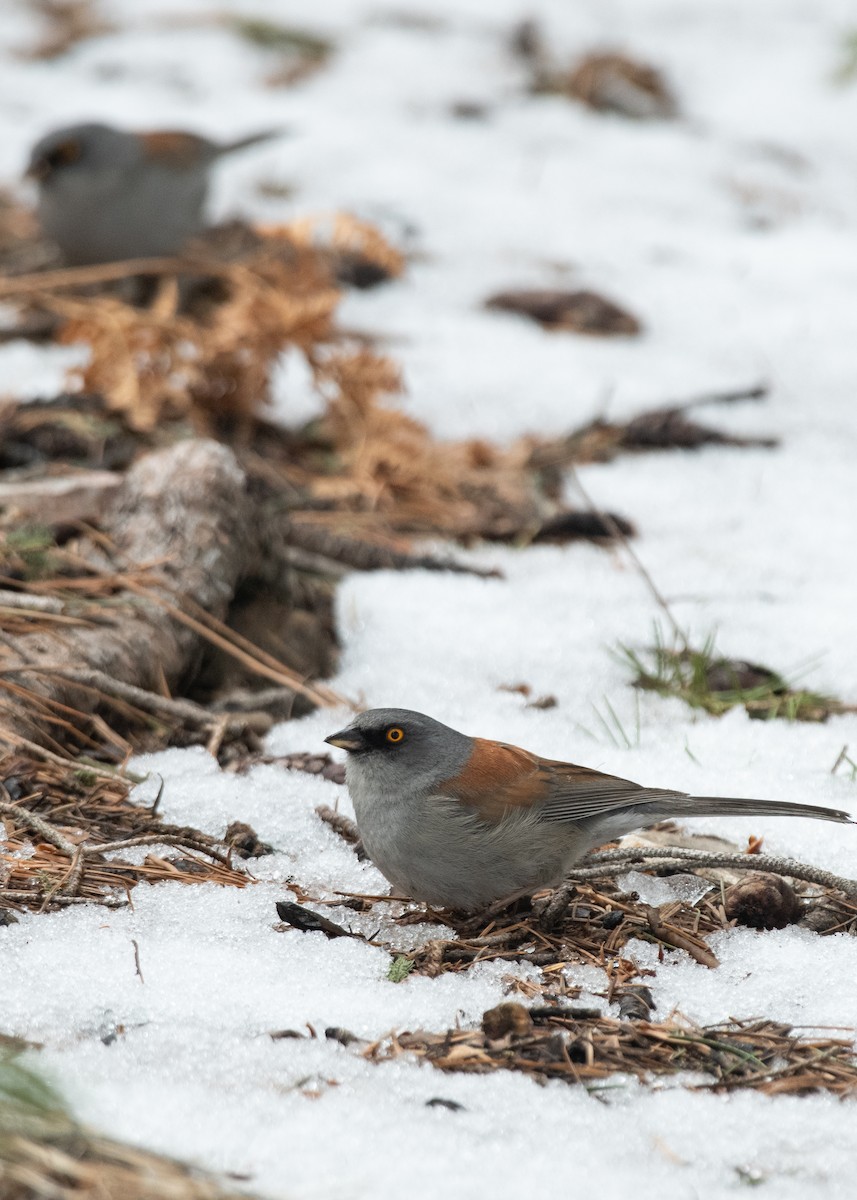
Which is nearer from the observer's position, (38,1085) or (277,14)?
(38,1085)

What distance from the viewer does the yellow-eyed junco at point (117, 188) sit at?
7.91 m

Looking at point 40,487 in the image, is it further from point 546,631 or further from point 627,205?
point 627,205

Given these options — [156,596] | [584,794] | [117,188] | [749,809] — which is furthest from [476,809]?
[117,188]

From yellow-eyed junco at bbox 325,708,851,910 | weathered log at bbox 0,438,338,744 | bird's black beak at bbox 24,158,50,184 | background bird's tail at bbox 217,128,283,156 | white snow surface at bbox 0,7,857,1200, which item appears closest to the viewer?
white snow surface at bbox 0,7,857,1200

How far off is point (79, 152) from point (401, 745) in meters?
5.78

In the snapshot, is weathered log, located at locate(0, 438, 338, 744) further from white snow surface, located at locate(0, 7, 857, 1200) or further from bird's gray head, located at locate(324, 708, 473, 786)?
bird's gray head, located at locate(324, 708, 473, 786)

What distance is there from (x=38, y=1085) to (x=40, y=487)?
3402 millimetres

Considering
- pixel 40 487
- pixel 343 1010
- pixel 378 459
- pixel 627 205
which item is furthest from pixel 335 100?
pixel 343 1010

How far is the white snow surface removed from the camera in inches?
93.9

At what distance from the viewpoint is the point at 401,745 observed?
11.6 feet

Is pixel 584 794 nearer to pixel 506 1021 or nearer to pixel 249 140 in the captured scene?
pixel 506 1021

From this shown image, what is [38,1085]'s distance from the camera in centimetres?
210

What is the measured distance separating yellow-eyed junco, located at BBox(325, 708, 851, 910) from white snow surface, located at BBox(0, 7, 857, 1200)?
0.22m

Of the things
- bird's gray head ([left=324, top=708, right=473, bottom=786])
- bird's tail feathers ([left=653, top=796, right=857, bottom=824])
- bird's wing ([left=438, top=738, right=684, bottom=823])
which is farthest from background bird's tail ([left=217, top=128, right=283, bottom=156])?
bird's tail feathers ([left=653, top=796, right=857, bottom=824])
